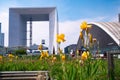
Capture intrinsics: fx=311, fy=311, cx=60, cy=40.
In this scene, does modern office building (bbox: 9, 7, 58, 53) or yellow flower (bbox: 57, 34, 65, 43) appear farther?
modern office building (bbox: 9, 7, 58, 53)

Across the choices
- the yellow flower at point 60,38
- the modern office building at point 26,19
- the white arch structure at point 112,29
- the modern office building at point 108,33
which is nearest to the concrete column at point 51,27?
the modern office building at point 26,19

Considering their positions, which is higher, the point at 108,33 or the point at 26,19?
the point at 26,19

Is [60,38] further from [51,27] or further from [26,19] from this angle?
[26,19]

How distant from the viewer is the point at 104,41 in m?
76.1

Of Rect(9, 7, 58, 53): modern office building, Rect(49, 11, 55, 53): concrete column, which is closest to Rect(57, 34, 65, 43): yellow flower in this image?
Rect(9, 7, 58, 53): modern office building

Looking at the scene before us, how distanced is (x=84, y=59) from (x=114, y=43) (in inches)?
2512

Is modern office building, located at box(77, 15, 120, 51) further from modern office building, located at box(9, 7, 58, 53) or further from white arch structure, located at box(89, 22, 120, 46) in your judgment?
modern office building, located at box(9, 7, 58, 53)

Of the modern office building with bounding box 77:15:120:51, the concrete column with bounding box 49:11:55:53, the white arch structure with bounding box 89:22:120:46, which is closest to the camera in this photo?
the white arch structure with bounding box 89:22:120:46

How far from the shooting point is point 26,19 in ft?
281

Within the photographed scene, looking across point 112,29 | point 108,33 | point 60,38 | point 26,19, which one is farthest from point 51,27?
point 60,38

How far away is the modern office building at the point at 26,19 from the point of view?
73500mm

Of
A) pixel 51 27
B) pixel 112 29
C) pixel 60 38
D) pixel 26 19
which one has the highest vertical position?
pixel 26 19

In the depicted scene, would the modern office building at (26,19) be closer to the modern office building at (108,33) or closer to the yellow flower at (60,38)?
A: the modern office building at (108,33)

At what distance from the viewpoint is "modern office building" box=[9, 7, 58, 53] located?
73.5 meters
